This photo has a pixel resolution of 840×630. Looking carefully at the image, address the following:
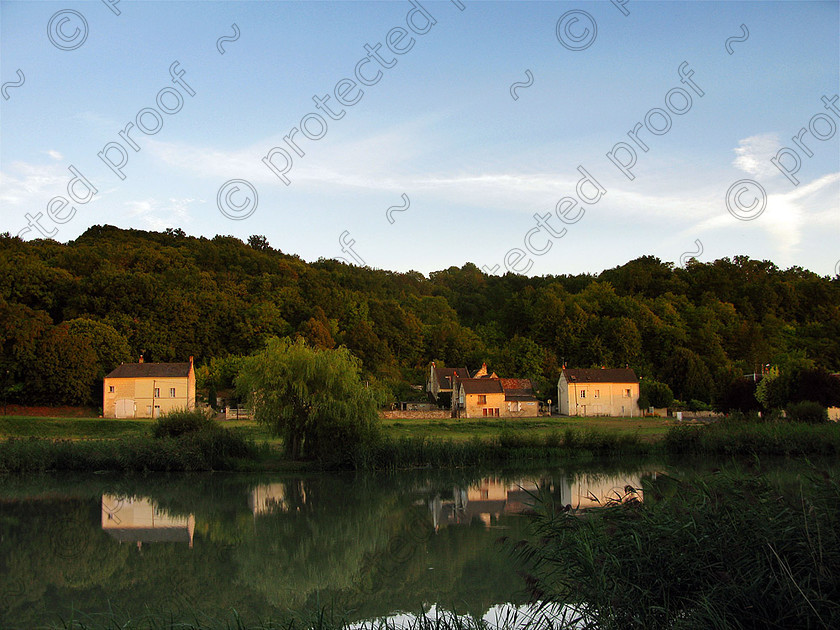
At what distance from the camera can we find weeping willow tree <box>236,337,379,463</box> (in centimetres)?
2912

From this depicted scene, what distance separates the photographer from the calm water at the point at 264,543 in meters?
11.5

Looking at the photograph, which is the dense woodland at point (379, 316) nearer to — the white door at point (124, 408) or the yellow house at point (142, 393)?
the yellow house at point (142, 393)

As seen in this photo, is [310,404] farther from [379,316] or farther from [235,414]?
[379,316]

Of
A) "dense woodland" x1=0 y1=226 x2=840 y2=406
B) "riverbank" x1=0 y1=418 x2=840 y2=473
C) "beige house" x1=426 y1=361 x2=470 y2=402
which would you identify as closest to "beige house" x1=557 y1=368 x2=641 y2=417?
"dense woodland" x1=0 y1=226 x2=840 y2=406

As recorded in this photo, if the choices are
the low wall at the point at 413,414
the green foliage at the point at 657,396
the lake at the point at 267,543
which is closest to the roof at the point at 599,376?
the green foliage at the point at 657,396

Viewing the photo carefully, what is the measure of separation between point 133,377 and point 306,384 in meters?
30.2

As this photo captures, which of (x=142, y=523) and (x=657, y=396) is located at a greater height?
(x=657, y=396)

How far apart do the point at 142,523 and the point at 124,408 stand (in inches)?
1486

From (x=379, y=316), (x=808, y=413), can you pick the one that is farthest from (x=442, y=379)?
(x=808, y=413)

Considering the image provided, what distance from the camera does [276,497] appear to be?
2323cm

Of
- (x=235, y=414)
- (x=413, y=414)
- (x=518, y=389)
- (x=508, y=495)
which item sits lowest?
(x=508, y=495)

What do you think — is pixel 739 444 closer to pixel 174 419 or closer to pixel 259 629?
pixel 174 419

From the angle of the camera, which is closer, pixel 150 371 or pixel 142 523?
pixel 142 523

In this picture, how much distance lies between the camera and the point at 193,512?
21.0m
